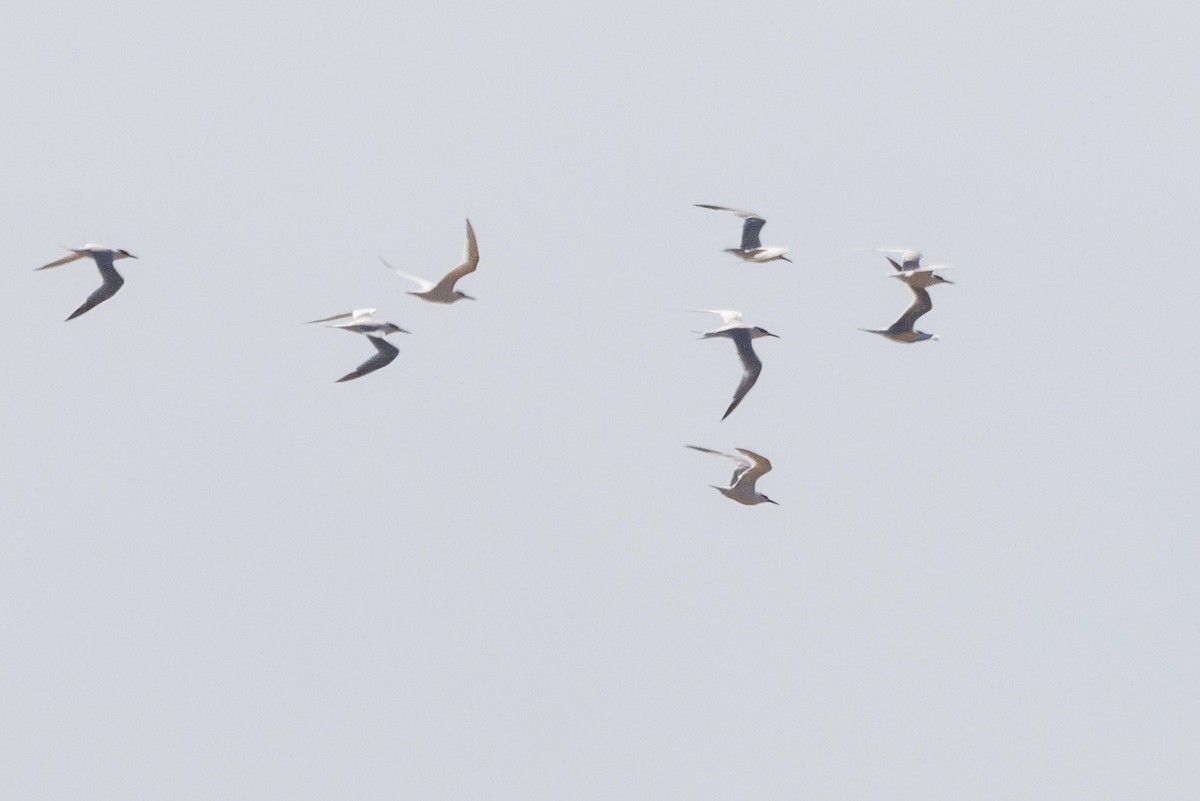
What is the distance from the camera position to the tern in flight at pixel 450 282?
3747cm

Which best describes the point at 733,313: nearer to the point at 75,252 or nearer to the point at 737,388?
the point at 737,388

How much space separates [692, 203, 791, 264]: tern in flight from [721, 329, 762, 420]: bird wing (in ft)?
11.6

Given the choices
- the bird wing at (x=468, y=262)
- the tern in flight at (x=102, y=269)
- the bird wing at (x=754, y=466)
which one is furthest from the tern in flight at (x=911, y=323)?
the tern in flight at (x=102, y=269)

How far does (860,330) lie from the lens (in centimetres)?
4097

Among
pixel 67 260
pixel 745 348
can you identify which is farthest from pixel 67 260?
pixel 745 348

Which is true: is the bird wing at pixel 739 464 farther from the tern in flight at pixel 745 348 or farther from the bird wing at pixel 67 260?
the bird wing at pixel 67 260

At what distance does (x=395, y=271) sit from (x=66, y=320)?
5965 millimetres

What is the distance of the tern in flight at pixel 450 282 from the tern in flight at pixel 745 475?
543cm

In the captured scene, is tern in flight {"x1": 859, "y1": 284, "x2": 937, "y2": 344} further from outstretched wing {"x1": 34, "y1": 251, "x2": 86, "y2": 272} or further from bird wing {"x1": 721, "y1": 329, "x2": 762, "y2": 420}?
outstretched wing {"x1": 34, "y1": 251, "x2": 86, "y2": 272}

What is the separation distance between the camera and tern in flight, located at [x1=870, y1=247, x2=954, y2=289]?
4075 cm

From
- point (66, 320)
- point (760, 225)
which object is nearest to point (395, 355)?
point (66, 320)

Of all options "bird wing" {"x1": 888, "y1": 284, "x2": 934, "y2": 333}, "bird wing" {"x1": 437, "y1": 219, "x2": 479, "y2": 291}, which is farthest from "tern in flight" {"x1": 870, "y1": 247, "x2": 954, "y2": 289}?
"bird wing" {"x1": 437, "y1": 219, "x2": 479, "y2": 291}

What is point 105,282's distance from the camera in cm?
3881

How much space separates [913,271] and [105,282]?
15628mm
